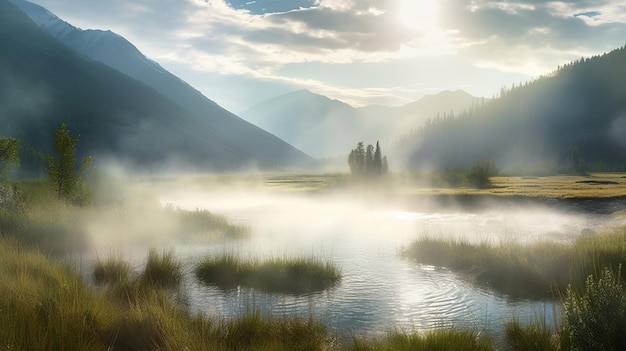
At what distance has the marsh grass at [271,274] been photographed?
17375mm

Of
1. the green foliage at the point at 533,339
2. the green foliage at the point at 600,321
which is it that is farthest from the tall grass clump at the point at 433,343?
the green foliage at the point at 600,321

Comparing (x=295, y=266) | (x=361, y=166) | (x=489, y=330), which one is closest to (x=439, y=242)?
(x=295, y=266)

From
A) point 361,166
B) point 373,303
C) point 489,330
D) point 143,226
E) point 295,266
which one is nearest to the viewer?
point 489,330

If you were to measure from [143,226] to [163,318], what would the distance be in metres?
22.5

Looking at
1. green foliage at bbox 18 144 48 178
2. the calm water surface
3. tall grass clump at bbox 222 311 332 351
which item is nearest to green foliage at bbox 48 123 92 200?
the calm water surface

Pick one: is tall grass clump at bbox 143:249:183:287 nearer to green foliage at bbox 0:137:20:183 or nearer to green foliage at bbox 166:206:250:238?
green foliage at bbox 166:206:250:238

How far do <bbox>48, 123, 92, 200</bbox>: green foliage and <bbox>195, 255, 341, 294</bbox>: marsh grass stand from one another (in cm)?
1747

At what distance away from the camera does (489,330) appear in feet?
39.9

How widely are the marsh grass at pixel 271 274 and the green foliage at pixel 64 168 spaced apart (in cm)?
1747

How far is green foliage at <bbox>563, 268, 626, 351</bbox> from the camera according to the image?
28.3ft

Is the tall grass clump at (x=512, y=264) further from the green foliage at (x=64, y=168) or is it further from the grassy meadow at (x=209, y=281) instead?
the green foliage at (x=64, y=168)

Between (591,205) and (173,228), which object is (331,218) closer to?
(173,228)

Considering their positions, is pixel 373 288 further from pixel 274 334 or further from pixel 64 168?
pixel 64 168

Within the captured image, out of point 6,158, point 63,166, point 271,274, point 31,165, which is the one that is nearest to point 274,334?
point 271,274
